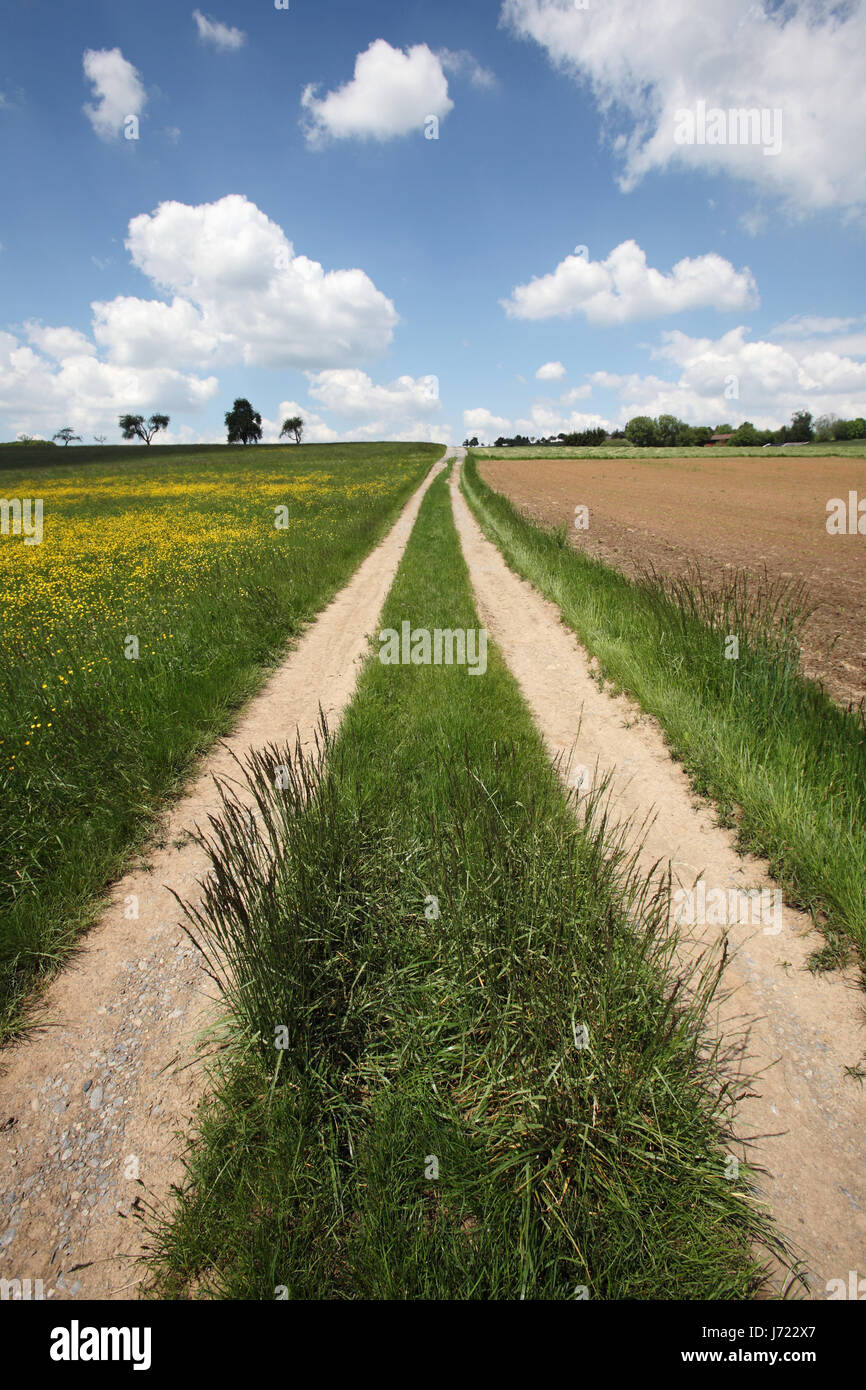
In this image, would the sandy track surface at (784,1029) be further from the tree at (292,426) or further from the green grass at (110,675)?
the tree at (292,426)

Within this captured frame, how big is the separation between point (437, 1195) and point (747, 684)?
5.53 meters

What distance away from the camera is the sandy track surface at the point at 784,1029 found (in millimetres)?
2246

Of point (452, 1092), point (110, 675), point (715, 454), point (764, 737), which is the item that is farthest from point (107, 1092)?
point (715, 454)

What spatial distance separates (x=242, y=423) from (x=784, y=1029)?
13472 centimetres

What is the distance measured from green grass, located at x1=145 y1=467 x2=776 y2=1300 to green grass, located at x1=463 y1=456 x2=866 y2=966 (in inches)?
70.0

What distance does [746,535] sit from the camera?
23328mm

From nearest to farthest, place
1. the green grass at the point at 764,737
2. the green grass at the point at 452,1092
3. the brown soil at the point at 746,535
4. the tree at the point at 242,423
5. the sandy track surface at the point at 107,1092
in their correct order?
the green grass at the point at 452,1092
the sandy track surface at the point at 107,1092
the green grass at the point at 764,737
the brown soil at the point at 746,535
the tree at the point at 242,423

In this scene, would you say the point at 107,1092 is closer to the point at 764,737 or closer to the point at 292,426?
the point at 764,737

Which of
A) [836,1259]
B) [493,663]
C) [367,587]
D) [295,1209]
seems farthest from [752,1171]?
[367,587]

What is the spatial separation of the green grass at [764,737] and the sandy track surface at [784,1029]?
0.64 feet

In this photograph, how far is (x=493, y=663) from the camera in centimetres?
808

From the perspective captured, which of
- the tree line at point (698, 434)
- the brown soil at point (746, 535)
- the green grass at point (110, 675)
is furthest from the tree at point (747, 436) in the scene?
the green grass at point (110, 675)

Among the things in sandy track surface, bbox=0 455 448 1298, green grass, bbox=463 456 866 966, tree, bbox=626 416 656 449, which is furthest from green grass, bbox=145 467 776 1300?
tree, bbox=626 416 656 449
